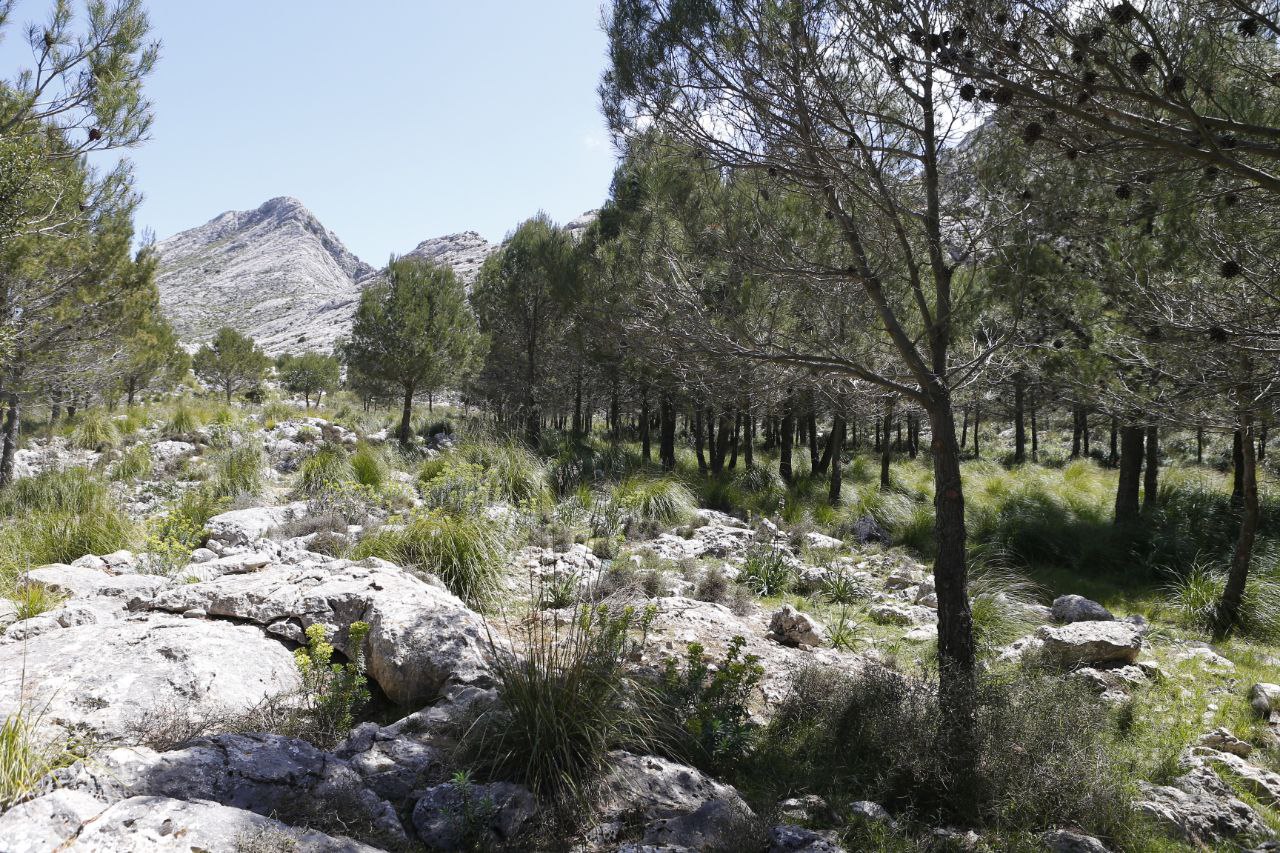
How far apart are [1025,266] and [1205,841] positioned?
3.35 m

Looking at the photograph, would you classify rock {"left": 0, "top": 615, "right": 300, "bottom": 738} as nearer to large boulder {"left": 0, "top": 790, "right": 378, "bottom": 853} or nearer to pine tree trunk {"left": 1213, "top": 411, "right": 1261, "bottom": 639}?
large boulder {"left": 0, "top": 790, "right": 378, "bottom": 853}

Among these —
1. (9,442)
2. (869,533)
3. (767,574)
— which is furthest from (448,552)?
(869,533)

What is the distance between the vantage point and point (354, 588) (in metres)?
4.68

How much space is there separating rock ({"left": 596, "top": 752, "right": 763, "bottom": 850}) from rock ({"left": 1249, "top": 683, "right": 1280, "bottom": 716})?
4656 millimetres

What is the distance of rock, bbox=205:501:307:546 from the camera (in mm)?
6660

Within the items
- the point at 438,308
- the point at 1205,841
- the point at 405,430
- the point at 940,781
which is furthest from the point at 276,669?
the point at 438,308

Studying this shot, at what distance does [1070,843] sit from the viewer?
3.08 meters

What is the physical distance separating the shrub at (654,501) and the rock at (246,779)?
757 centimetres

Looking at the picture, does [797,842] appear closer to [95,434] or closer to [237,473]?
[237,473]

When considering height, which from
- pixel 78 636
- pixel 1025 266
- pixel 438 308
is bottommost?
pixel 78 636

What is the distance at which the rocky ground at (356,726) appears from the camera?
7.87 feet

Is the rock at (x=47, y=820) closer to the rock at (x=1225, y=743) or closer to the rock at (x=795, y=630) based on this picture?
the rock at (x=795, y=630)

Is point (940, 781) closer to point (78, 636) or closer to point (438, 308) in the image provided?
point (78, 636)

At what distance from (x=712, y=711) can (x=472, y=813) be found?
1.63 metres
